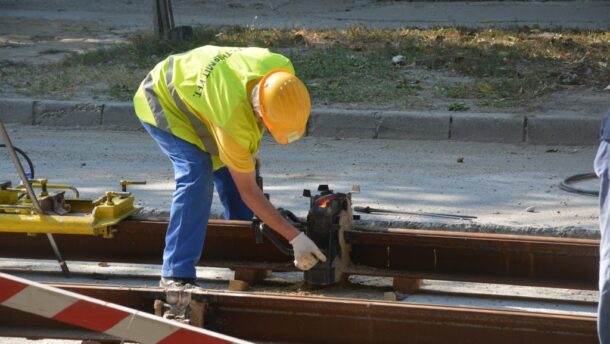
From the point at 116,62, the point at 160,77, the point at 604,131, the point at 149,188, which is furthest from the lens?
the point at 116,62

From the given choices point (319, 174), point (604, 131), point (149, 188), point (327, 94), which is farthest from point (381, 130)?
point (604, 131)

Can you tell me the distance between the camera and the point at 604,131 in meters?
3.30

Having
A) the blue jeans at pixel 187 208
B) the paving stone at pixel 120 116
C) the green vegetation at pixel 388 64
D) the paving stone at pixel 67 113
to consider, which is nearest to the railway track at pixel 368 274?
the blue jeans at pixel 187 208

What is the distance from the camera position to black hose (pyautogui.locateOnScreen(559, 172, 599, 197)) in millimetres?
6680

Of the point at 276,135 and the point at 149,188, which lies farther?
the point at 149,188

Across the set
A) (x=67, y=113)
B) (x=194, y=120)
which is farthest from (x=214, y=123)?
(x=67, y=113)

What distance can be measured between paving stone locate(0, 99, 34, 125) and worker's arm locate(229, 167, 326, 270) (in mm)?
5707

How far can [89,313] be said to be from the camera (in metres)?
3.57

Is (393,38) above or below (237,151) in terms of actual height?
above

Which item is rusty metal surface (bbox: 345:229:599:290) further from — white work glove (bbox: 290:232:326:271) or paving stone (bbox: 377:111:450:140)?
paving stone (bbox: 377:111:450:140)

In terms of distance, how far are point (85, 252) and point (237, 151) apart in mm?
1547

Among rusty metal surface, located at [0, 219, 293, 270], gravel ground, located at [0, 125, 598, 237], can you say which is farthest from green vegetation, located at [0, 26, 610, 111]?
rusty metal surface, located at [0, 219, 293, 270]

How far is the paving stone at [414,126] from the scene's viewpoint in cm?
862

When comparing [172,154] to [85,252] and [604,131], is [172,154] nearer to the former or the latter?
[85,252]
